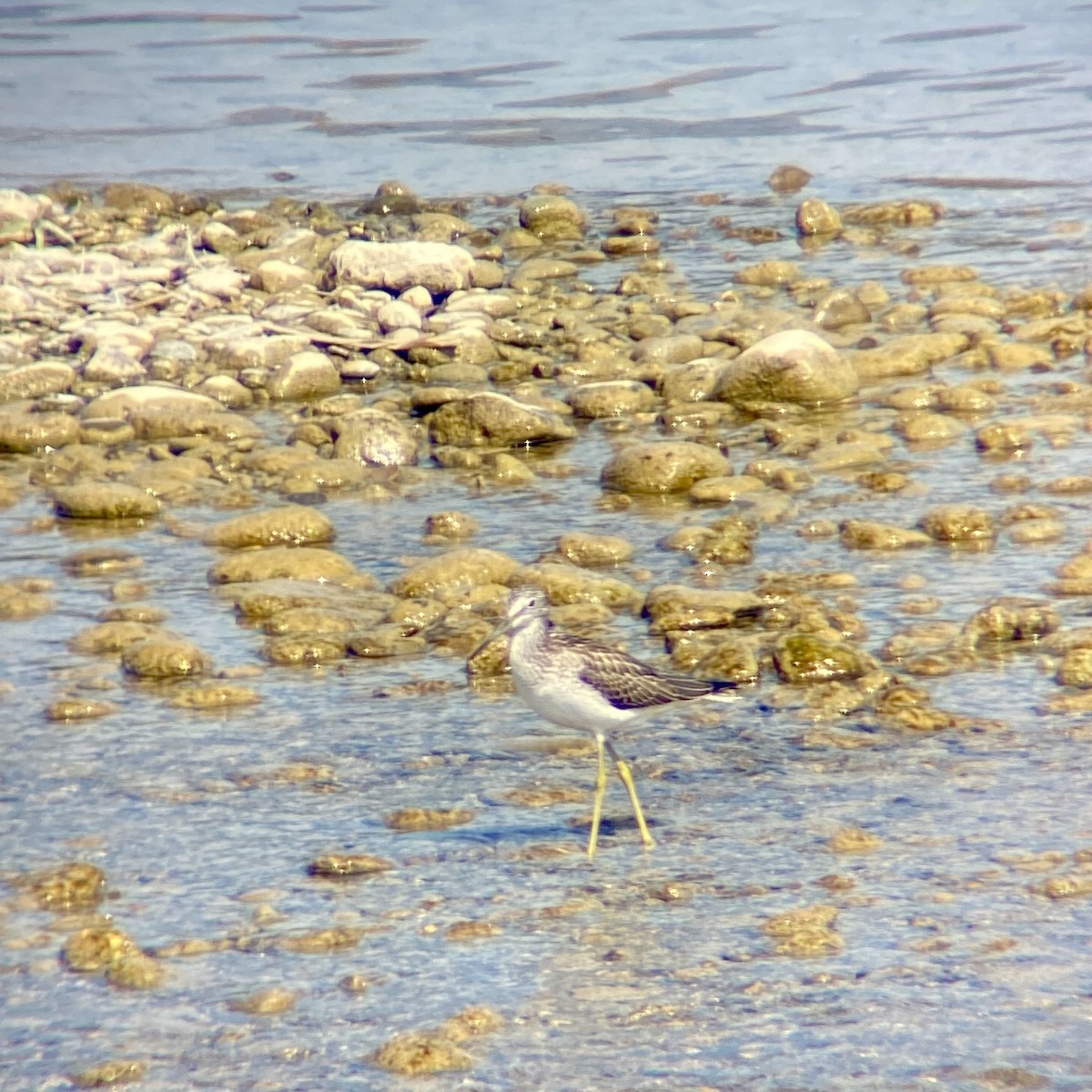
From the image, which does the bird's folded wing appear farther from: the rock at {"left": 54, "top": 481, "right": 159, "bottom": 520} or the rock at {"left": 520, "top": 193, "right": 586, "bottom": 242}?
the rock at {"left": 520, "top": 193, "right": 586, "bottom": 242}

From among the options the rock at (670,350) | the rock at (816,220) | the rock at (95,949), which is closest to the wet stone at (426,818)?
the rock at (95,949)

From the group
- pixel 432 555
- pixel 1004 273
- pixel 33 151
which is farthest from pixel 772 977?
pixel 33 151

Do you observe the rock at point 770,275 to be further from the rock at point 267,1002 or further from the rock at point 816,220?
the rock at point 267,1002

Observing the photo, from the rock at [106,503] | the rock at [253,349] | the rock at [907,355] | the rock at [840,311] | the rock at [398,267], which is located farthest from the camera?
the rock at [398,267]

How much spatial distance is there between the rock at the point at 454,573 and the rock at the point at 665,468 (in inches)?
74.8

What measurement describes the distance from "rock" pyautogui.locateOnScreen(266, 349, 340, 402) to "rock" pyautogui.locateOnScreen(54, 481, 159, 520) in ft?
10.0

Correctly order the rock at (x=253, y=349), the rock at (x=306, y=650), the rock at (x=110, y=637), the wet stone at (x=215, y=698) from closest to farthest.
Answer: the wet stone at (x=215, y=698) < the rock at (x=306, y=650) < the rock at (x=110, y=637) < the rock at (x=253, y=349)

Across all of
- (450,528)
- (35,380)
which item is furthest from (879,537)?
(35,380)

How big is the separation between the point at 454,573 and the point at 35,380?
6.18 metres

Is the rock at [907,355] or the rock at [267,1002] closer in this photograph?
the rock at [267,1002]

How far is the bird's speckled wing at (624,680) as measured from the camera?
7.05 m

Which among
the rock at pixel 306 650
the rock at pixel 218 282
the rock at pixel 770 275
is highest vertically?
the rock at pixel 218 282

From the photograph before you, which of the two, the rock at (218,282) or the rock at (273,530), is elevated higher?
the rock at (218,282)

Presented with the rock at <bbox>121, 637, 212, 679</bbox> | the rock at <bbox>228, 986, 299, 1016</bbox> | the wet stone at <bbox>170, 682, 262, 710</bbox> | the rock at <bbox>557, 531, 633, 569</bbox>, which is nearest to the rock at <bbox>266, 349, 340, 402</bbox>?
the rock at <bbox>557, 531, 633, 569</bbox>
